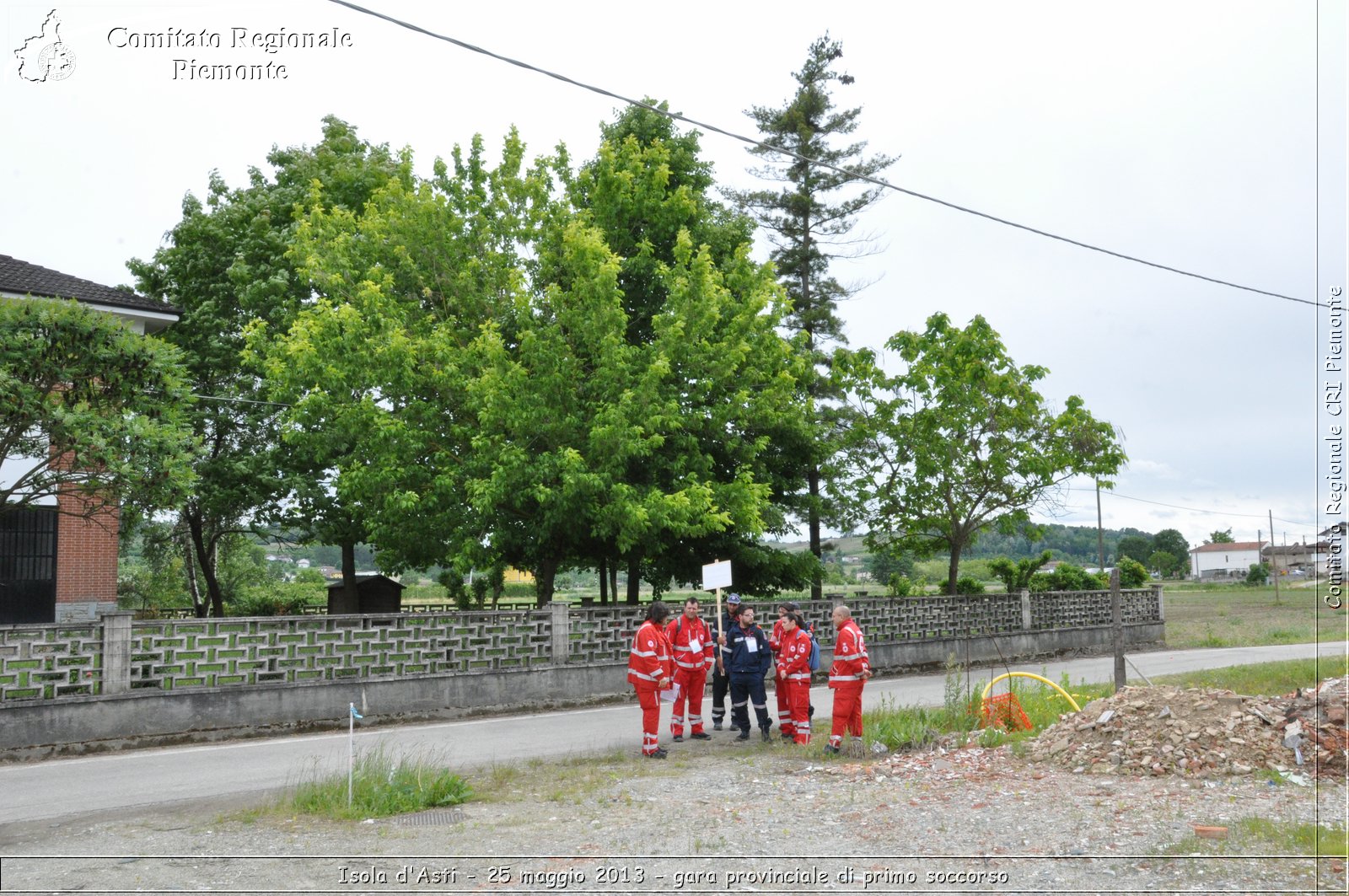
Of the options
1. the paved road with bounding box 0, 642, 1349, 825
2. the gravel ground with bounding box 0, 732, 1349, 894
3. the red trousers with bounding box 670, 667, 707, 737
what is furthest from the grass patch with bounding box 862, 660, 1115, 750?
the paved road with bounding box 0, 642, 1349, 825

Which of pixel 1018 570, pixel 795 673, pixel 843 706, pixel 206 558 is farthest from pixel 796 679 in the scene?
pixel 1018 570

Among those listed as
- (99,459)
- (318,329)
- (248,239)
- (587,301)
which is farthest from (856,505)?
(99,459)

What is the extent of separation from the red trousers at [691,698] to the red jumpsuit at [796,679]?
3.34 feet

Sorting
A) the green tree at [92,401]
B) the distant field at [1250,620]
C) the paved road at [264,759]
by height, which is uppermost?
the green tree at [92,401]

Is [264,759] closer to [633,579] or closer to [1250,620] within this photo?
[633,579]

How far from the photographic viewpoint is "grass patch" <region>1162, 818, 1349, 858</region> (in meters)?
7.15

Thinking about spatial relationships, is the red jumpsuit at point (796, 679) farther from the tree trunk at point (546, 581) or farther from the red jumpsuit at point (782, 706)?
the tree trunk at point (546, 581)

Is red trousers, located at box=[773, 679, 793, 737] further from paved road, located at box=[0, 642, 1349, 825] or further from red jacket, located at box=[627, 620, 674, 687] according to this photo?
red jacket, located at box=[627, 620, 674, 687]

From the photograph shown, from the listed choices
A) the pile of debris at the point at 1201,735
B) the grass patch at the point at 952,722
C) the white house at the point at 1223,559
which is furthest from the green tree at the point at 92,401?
the white house at the point at 1223,559

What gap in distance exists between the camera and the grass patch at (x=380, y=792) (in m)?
8.92

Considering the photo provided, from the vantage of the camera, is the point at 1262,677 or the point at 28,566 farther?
the point at 28,566

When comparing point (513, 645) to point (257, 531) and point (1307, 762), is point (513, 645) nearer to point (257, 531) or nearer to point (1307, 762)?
point (1307, 762)

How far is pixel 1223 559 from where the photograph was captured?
413ft

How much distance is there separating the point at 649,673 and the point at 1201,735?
5586 mm
